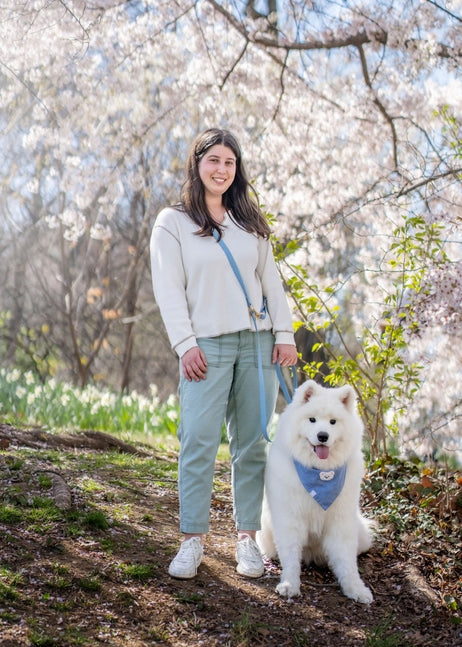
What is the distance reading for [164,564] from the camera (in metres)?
3.19

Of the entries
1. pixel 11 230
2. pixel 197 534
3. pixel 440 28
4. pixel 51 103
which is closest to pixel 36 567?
pixel 197 534

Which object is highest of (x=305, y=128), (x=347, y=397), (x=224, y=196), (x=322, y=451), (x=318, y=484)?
(x=305, y=128)

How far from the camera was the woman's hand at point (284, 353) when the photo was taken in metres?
3.34

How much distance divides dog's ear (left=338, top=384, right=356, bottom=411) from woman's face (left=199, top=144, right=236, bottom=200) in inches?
42.5

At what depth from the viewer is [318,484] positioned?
307 centimetres

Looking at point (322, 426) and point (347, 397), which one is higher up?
point (347, 397)

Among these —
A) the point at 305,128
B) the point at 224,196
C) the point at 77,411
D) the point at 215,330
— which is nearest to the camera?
the point at 215,330

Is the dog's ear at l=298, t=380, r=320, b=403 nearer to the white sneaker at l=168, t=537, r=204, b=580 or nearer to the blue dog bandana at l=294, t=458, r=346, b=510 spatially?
the blue dog bandana at l=294, t=458, r=346, b=510

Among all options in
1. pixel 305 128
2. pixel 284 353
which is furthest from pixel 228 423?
pixel 305 128

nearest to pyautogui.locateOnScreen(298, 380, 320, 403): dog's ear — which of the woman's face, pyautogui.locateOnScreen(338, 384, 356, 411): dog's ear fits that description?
pyautogui.locateOnScreen(338, 384, 356, 411): dog's ear

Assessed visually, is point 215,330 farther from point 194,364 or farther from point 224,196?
point 224,196

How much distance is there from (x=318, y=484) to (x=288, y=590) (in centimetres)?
47

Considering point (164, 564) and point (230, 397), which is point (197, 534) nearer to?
point (164, 564)

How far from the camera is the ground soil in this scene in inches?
102
